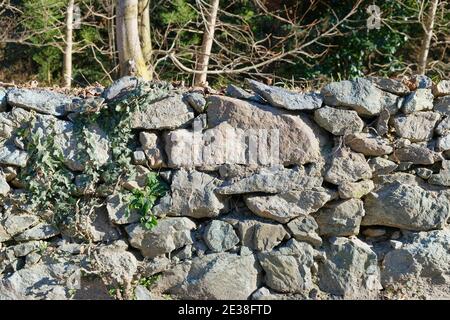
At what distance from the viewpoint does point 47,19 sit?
28.8 feet

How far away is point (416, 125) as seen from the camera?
4.65 metres

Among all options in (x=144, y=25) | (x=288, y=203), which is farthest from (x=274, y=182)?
(x=144, y=25)

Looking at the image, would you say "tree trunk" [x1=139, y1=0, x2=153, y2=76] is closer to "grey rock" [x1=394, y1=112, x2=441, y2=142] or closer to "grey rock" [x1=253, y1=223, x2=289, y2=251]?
"grey rock" [x1=253, y1=223, x2=289, y2=251]

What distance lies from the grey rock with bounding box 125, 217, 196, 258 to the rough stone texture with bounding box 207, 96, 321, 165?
80 cm

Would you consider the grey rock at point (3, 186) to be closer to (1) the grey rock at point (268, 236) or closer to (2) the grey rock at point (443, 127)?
(1) the grey rock at point (268, 236)

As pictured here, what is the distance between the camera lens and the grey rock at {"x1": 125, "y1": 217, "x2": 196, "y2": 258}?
4480 millimetres

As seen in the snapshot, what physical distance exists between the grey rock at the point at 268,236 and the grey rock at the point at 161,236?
0.47m

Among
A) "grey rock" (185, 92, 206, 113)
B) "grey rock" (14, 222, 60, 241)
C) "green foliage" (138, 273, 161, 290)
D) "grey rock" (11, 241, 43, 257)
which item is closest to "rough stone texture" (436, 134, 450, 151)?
"grey rock" (185, 92, 206, 113)

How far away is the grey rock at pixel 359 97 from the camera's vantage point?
14.9 ft

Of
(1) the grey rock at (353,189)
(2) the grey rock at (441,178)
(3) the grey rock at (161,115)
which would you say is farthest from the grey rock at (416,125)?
(3) the grey rock at (161,115)

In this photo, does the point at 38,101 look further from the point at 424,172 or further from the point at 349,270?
the point at 424,172

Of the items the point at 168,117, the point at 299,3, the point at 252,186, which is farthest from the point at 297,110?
the point at 299,3

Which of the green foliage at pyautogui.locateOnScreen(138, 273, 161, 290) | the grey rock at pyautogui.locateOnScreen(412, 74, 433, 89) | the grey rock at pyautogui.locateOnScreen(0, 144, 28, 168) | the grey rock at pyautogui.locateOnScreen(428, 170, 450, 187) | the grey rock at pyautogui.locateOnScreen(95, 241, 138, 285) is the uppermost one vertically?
the grey rock at pyautogui.locateOnScreen(412, 74, 433, 89)

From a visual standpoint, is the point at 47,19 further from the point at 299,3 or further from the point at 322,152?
the point at 322,152
